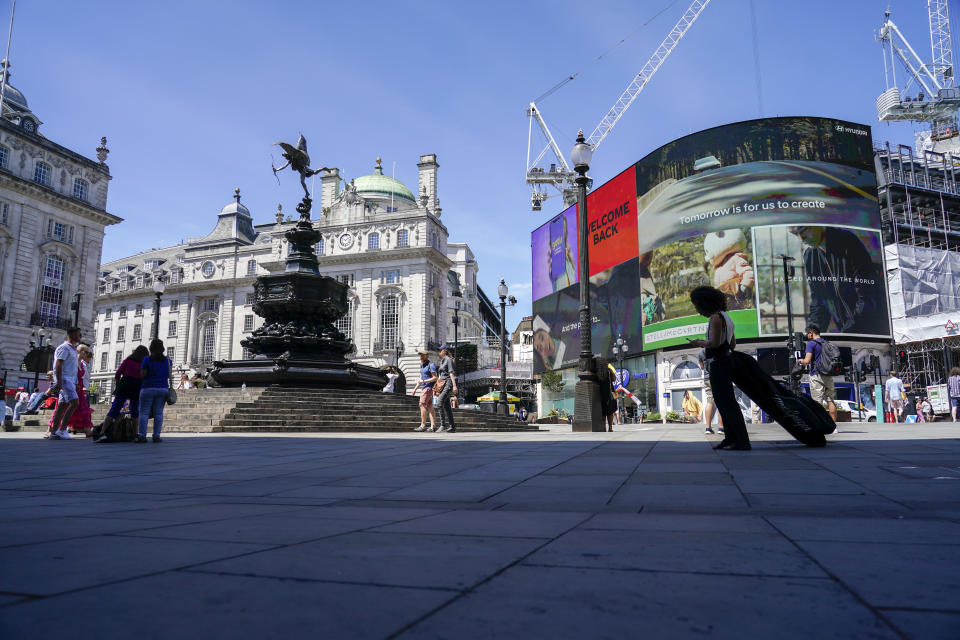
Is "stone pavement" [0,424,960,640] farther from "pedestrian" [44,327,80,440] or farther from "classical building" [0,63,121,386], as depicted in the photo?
"classical building" [0,63,121,386]

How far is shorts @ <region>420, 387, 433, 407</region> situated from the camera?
1294 centimetres

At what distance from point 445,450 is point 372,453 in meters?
0.88

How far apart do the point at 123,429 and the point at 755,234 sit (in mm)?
36525

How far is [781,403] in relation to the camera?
6102 millimetres

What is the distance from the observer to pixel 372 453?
6754mm

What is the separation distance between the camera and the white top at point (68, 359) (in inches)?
386

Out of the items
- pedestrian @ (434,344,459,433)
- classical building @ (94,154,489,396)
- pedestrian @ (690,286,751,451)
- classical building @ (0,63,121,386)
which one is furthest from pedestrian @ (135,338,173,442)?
classical building @ (94,154,489,396)

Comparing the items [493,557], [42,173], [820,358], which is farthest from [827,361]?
[42,173]

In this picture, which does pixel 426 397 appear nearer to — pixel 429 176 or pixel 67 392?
pixel 67 392

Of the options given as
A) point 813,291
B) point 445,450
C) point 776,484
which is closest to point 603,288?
point 813,291

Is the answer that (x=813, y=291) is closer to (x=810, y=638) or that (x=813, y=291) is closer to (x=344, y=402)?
(x=344, y=402)

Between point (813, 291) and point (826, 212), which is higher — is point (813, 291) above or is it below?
below

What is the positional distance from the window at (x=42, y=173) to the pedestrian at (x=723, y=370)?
52.9 m

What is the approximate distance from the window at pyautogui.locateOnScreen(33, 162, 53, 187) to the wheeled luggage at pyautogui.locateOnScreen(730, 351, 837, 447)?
5334 centimetres
